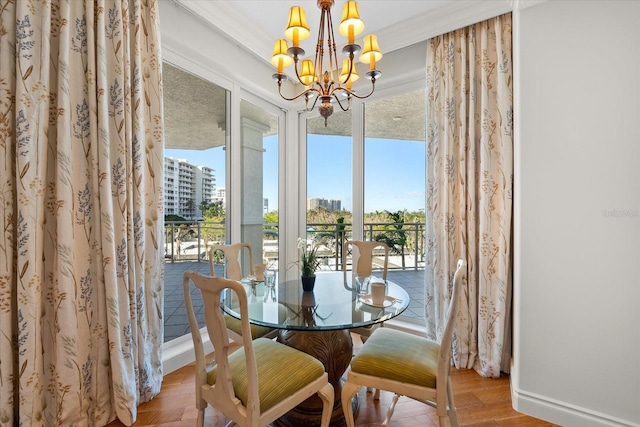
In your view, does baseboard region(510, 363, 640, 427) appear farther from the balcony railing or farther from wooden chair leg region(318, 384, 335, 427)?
the balcony railing

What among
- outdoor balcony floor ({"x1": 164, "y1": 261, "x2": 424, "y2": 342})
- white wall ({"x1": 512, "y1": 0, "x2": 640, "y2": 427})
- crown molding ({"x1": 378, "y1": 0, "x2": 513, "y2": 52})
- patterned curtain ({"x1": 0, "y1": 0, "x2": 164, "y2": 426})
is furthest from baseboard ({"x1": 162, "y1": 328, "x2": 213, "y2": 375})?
crown molding ({"x1": 378, "y1": 0, "x2": 513, "y2": 52})

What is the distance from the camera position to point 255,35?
279 centimetres

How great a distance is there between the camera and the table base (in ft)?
5.74

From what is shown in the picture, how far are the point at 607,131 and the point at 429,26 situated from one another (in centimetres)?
159

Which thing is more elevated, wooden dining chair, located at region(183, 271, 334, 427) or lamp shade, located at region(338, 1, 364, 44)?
lamp shade, located at region(338, 1, 364, 44)

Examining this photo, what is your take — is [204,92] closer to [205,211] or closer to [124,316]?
[205,211]

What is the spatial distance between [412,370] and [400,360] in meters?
0.07

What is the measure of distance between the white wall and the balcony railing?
1.28 metres

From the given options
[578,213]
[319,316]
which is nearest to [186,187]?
[319,316]

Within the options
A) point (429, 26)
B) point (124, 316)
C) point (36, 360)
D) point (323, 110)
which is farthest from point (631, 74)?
point (36, 360)

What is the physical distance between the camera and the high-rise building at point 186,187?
2.53 metres

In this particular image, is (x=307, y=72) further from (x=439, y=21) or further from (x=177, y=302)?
(x=177, y=302)

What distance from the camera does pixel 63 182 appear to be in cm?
157

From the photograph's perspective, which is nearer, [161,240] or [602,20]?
[602,20]
